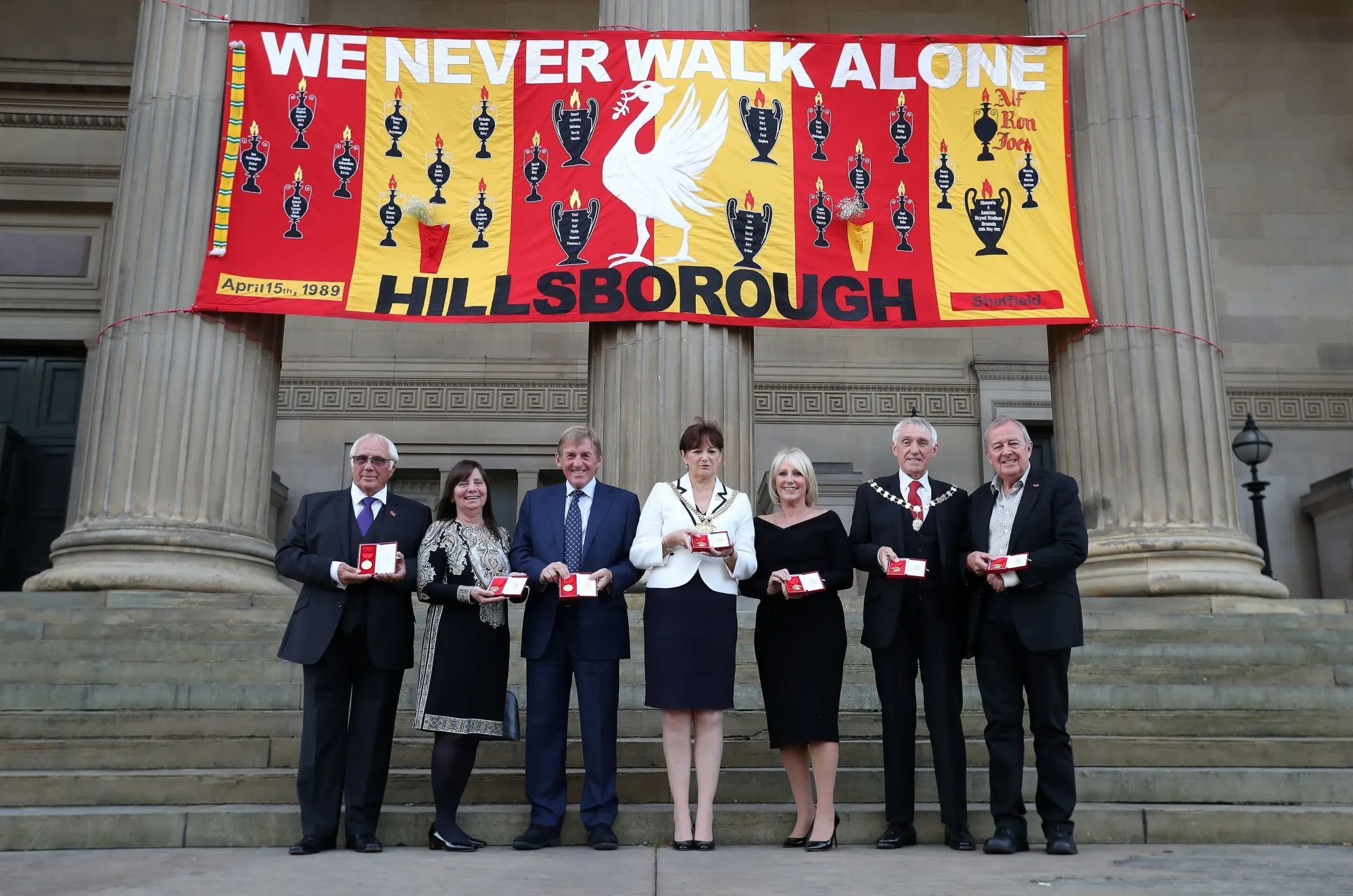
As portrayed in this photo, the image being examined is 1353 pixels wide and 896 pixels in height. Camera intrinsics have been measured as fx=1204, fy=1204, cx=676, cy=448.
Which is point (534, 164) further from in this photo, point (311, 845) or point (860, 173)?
point (311, 845)

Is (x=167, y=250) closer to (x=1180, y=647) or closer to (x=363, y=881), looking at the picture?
(x=363, y=881)

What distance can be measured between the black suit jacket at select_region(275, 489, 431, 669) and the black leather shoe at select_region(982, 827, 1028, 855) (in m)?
2.81

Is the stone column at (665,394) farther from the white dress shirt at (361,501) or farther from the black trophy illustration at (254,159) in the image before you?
the white dress shirt at (361,501)

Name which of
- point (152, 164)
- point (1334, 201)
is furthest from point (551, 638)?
point (1334, 201)

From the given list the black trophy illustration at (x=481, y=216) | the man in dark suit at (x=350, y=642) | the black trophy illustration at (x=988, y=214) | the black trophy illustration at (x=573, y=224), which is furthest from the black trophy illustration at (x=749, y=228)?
the man in dark suit at (x=350, y=642)

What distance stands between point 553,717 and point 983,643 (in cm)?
209

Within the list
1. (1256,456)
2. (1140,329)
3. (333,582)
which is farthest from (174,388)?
(1256,456)

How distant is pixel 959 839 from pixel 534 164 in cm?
666

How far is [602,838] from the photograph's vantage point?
5.48 meters

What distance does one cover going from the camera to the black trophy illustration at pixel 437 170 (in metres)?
10.0

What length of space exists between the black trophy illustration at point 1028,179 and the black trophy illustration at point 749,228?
2299 millimetres

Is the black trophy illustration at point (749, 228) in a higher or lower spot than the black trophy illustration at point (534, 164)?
lower

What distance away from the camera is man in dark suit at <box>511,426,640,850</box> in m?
5.62

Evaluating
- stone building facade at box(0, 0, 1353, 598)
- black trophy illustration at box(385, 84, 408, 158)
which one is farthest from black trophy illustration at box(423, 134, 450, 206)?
stone building facade at box(0, 0, 1353, 598)
